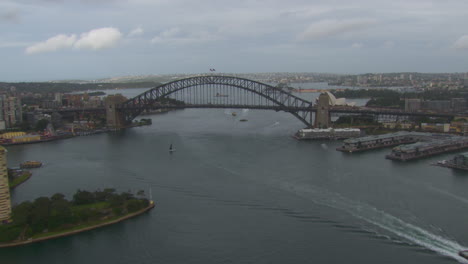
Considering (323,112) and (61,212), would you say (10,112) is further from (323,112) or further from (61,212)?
(61,212)

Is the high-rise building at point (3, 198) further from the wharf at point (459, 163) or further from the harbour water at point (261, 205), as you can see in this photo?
the wharf at point (459, 163)

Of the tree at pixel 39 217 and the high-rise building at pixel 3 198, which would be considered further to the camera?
the high-rise building at pixel 3 198

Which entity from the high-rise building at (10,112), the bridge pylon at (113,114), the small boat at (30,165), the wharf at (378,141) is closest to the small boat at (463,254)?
the wharf at (378,141)

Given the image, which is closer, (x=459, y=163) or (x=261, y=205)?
(x=261, y=205)

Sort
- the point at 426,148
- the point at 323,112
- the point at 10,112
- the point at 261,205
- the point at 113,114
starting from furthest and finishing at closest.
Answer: the point at 113,114
the point at 10,112
the point at 323,112
the point at 426,148
the point at 261,205

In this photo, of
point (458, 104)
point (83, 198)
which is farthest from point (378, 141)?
point (458, 104)

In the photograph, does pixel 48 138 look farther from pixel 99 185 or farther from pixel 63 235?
pixel 63 235

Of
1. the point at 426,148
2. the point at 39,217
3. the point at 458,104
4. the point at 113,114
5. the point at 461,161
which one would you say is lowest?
the point at 39,217
